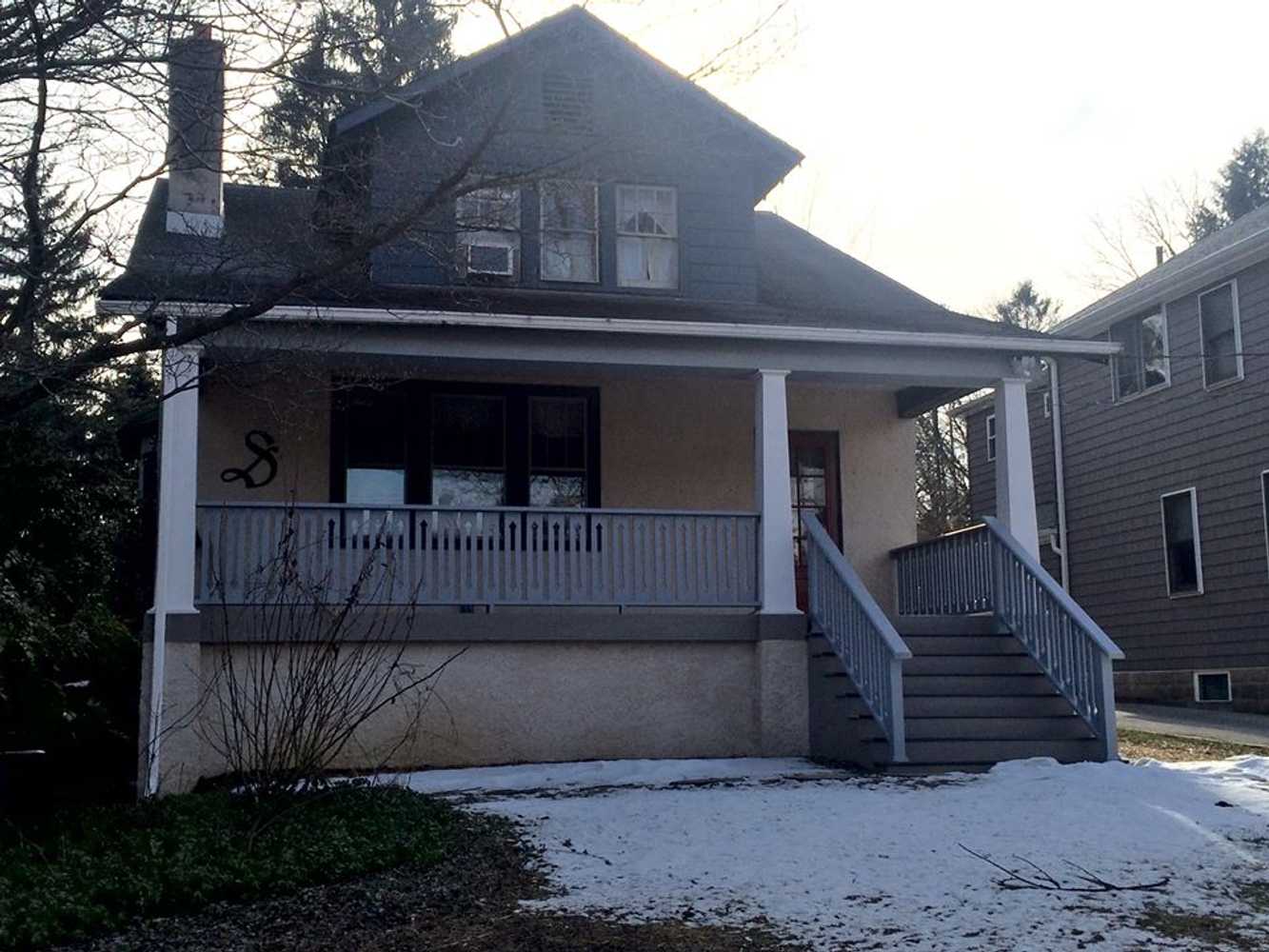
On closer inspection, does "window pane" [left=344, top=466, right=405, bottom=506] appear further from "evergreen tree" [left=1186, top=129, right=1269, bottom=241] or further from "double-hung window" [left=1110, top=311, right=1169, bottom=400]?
"evergreen tree" [left=1186, top=129, right=1269, bottom=241]

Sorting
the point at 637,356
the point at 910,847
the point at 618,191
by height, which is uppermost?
the point at 618,191

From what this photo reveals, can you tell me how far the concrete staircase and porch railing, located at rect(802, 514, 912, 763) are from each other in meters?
0.11

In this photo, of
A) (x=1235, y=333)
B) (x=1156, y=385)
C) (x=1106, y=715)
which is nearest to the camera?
(x=1106, y=715)

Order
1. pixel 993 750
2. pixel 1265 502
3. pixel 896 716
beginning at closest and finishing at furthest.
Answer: pixel 896 716 < pixel 993 750 < pixel 1265 502

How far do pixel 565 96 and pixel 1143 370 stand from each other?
1028 cm

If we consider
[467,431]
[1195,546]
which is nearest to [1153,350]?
[1195,546]

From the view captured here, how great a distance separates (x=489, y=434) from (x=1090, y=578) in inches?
453

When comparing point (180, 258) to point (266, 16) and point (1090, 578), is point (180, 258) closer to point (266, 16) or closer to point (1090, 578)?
point (266, 16)

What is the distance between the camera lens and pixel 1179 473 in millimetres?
19469

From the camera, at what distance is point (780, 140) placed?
14117 mm

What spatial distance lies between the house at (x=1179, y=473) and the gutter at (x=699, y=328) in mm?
5397

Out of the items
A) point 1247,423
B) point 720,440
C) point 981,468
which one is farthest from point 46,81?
point 981,468

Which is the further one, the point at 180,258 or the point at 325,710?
the point at 180,258

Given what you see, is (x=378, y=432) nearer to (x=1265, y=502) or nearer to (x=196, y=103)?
(x=196, y=103)
